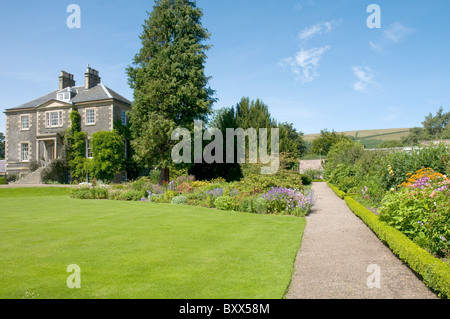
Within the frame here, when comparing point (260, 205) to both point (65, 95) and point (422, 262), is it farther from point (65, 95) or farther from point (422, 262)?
point (65, 95)

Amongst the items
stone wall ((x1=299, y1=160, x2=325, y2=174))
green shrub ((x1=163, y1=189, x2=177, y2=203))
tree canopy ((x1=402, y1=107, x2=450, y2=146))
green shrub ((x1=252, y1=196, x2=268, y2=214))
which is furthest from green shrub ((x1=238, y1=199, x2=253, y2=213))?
tree canopy ((x1=402, y1=107, x2=450, y2=146))

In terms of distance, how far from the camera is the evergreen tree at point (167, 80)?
22.8 metres

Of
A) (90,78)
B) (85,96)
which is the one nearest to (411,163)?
(85,96)

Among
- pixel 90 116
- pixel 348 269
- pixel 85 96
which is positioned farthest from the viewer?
pixel 85 96

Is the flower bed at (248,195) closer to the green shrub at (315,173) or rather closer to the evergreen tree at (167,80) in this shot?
the evergreen tree at (167,80)

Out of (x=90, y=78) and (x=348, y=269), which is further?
(x=90, y=78)

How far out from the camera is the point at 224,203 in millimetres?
12688

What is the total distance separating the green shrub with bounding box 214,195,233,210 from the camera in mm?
12639

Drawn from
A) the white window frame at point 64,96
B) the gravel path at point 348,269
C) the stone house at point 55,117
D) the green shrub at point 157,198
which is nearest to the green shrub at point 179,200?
the green shrub at point 157,198

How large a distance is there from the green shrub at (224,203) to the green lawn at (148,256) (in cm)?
261

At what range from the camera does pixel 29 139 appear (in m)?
30.9

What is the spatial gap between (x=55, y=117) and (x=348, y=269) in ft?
103

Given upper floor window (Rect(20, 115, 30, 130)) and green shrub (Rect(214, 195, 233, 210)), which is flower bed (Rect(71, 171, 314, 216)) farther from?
upper floor window (Rect(20, 115, 30, 130))
